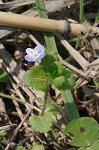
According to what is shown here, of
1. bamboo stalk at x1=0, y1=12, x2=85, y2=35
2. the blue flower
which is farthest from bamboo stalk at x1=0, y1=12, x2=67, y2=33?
the blue flower

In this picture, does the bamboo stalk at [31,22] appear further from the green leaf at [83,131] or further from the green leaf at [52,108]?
the green leaf at [83,131]

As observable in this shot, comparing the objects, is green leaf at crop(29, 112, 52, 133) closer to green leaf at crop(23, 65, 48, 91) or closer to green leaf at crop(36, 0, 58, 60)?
green leaf at crop(23, 65, 48, 91)

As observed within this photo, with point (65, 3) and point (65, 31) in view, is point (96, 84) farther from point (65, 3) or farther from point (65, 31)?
point (65, 3)

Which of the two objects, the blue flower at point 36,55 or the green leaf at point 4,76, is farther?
the green leaf at point 4,76

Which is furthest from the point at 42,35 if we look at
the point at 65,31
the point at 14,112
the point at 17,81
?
the point at 14,112

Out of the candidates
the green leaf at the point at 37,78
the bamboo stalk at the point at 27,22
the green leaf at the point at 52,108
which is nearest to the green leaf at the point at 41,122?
the green leaf at the point at 52,108

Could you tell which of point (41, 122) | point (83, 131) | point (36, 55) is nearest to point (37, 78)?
point (36, 55)
